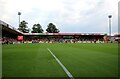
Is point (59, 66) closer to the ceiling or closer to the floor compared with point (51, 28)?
closer to the floor

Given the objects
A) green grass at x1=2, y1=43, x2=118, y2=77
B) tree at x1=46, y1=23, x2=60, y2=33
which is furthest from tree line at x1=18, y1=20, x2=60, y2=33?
green grass at x1=2, y1=43, x2=118, y2=77

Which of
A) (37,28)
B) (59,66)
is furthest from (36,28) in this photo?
(59,66)

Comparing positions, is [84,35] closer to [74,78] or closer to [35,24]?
[35,24]

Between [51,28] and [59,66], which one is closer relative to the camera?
[59,66]

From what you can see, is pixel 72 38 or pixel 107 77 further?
pixel 72 38

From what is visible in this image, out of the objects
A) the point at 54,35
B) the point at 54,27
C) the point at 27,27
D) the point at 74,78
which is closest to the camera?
the point at 74,78

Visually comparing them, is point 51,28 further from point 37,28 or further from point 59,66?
point 59,66

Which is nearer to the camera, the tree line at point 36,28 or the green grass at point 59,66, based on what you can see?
the green grass at point 59,66

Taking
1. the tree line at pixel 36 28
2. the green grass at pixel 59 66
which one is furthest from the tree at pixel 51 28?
the green grass at pixel 59 66

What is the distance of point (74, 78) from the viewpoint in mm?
7145

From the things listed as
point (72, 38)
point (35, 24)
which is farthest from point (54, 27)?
point (72, 38)

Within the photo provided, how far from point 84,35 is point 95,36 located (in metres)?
5.92

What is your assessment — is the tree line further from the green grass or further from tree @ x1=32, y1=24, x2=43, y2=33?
the green grass

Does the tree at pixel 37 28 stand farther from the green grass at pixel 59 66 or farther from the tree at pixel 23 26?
the green grass at pixel 59 66
